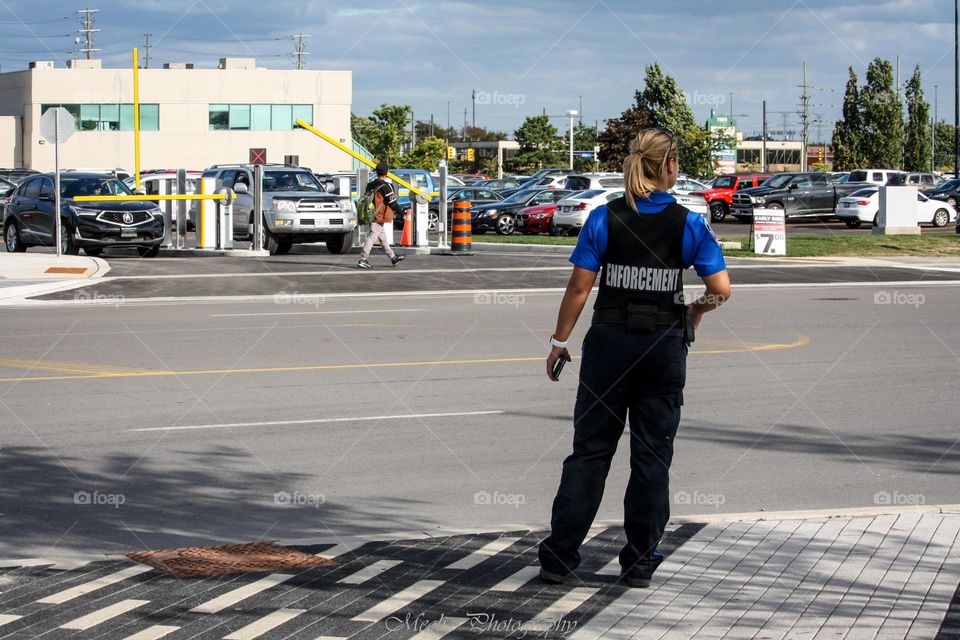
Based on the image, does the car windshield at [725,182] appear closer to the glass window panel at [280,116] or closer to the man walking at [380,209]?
the man walking at [380,209]

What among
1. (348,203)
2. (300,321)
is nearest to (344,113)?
(348,203)

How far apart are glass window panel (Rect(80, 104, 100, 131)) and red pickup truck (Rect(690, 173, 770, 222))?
4388 centimetres

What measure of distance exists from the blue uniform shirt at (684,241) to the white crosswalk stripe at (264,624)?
1.90m

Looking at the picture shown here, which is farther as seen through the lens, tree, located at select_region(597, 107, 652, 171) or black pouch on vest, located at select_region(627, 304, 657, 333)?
tree, located at select_region(597, 107, 652, 171)

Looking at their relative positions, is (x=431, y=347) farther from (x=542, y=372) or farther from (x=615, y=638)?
(x=615, y=638)

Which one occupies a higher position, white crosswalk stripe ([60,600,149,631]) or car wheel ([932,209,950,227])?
car wheel ([932,209,950,227])

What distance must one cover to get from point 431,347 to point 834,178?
1453 inches

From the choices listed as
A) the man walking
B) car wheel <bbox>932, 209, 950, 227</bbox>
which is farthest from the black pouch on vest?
car wheel <bbox>932, 209, 950, 227</bbox>

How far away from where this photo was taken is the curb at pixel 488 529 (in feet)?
19.4
